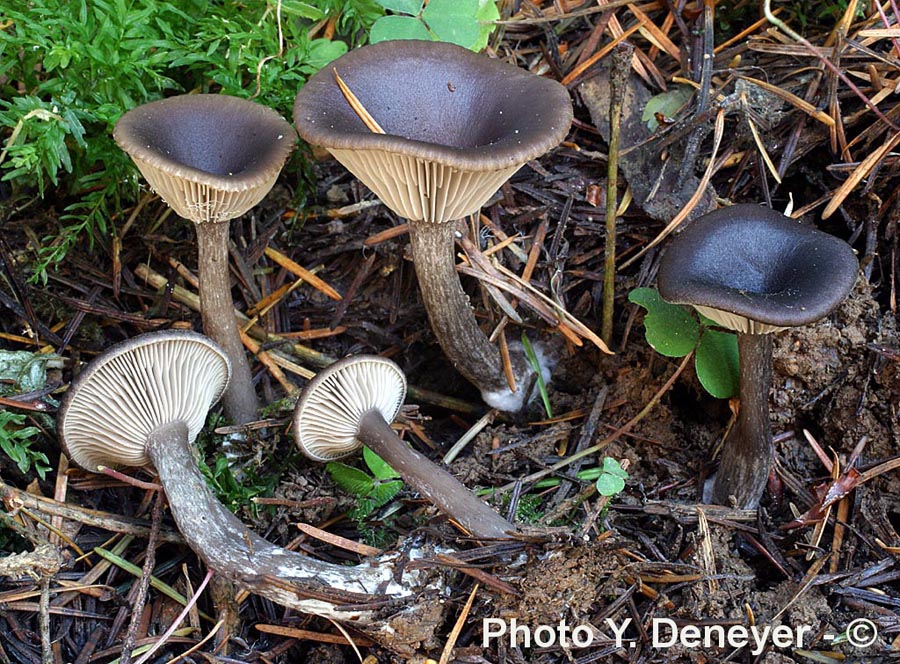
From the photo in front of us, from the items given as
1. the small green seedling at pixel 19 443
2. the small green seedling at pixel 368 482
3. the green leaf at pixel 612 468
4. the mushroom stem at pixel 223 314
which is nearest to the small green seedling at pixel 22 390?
the small green seedling at pixel 19 443

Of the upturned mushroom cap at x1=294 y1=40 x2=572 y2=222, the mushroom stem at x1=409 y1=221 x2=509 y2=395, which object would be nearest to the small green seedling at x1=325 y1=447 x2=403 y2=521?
the mushroom stem at x1=409 y1=221 x2=509 y2=395

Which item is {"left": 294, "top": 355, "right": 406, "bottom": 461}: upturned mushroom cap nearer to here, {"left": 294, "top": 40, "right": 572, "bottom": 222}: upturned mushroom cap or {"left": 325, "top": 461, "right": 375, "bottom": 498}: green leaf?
{"left": 325, "top": 461, "right": 375, "bottom": 498}: green leaf

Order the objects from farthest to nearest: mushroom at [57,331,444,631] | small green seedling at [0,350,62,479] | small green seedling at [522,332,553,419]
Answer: small green seedling at [522,332,553,419] < small green seedling at [0,350,62,479] < mushroom at [57,331,444,631]

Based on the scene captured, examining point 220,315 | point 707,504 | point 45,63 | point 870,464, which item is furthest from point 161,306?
point 870,464

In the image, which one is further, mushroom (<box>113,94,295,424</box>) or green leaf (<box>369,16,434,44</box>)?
green leaf (<box>369,16,434,44</box>)

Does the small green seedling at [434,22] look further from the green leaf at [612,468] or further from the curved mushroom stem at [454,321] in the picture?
the green leaf at [612,468]

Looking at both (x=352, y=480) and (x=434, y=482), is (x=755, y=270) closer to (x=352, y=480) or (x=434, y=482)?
(x=434, y=482)

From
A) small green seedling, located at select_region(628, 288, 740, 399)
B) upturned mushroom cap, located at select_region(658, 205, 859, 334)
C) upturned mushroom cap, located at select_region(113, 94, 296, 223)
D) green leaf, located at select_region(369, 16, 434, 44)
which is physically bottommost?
small green seedling, located at select_region(628, 288, 740, 399)
